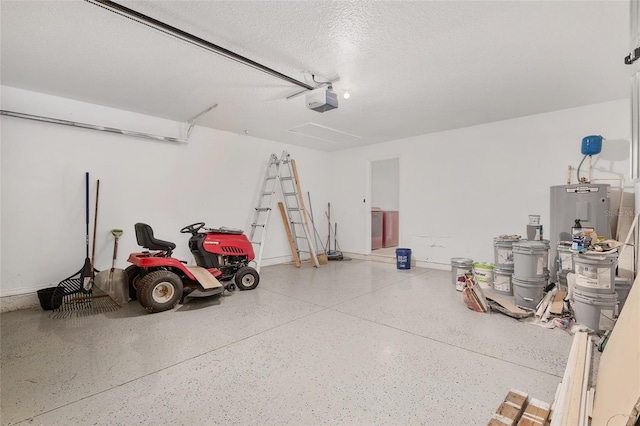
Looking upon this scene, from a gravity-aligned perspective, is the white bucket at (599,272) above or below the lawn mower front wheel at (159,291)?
above

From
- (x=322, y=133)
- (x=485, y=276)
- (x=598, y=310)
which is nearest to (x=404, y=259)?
(x=485, y=276)

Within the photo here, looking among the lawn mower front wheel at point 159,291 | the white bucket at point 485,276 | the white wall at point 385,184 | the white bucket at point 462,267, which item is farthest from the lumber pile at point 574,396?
the white wall at point 385,184

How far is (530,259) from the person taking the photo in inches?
122

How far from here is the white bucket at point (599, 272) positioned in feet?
7.77

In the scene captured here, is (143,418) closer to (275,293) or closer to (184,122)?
(275,293)

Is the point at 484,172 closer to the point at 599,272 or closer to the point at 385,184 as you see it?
the point at 599,272

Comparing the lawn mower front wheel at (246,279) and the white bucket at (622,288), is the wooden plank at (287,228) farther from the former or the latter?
the white bucket at (622,288)

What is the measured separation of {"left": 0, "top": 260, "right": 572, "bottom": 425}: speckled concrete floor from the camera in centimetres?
154

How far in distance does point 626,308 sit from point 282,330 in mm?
2362

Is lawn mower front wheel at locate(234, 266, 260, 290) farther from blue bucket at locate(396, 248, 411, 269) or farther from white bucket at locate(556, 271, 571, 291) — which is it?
white bucket at locate(556, 271, 571, 291)

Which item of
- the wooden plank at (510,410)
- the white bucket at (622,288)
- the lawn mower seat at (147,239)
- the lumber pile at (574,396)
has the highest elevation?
the lawn mower seat at (147,239)

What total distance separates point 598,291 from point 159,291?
3.99m

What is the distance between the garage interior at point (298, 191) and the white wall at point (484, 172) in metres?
0.03

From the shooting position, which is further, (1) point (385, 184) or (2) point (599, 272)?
(1) point (385, 184)
